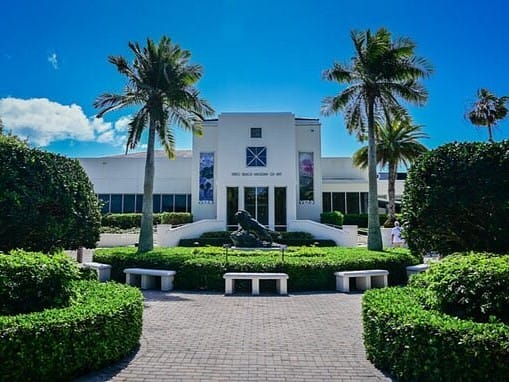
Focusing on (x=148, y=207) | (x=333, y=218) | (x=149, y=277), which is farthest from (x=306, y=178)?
(x=149, y=277)

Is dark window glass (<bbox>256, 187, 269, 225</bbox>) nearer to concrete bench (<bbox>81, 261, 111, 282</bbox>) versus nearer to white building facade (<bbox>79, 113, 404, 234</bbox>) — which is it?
white building facade (<bbox>79, 113, 404, 234</bbox>)

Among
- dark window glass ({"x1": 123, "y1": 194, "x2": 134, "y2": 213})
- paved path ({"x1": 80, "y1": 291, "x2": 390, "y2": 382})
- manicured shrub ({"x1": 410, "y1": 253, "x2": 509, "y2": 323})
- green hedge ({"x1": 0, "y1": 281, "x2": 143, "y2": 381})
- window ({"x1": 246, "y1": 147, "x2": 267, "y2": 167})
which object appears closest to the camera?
green hedge ({"x1": 0, "y1": 281, "x2": 143, "y2": 381})

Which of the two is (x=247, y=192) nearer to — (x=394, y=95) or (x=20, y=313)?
(x=394, y=95)

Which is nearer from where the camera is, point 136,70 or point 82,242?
point 82,242

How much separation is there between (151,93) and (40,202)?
9088 millimetres

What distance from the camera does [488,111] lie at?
80.0ft

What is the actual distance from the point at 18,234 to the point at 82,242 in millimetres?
1719

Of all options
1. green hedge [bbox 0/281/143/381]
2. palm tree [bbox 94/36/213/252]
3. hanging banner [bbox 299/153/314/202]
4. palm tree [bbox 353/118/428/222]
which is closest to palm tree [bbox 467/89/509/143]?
palm tree [bbox 353/118/428/222]

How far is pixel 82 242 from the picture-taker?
1043cm

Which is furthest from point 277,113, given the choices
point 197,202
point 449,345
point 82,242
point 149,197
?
point 449,345

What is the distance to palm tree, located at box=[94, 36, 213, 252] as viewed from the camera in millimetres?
16766

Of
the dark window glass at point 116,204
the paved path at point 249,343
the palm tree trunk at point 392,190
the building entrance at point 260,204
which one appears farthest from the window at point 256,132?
the paved path at point 249,343

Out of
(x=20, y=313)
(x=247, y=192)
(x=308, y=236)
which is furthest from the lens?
(x=247, y=192)

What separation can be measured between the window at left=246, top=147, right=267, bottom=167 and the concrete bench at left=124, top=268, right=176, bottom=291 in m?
16.7
